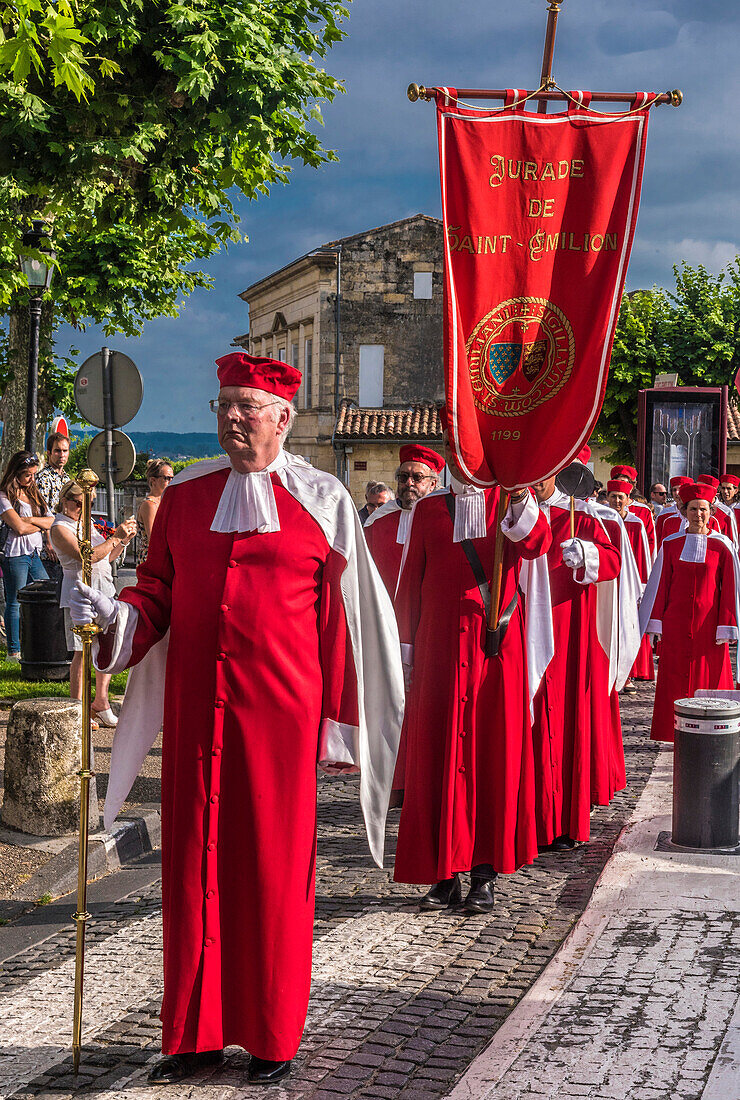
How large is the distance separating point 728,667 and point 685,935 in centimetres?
493

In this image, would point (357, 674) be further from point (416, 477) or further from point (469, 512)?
point (416, 477)

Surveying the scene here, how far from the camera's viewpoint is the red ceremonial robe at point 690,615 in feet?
31.7

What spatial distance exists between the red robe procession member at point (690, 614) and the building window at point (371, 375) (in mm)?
38404

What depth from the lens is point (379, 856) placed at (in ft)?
13.9

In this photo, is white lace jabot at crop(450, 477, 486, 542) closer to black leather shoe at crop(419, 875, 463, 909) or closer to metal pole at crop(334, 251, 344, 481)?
black leather shoe at crop(419, 875, 463, 909)

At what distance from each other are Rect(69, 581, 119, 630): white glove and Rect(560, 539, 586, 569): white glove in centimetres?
351

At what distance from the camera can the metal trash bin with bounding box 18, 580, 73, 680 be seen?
11.3 metres

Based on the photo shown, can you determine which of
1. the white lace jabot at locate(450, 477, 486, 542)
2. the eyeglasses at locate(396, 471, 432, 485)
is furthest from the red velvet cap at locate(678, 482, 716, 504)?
the white lace jabot at locate(450, 477, 486, 542)

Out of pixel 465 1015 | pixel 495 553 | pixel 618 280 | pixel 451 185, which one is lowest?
pixel 465 1015

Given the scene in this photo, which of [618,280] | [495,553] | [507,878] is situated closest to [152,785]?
[507,878]

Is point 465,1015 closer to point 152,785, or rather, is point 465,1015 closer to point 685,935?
point 685,935

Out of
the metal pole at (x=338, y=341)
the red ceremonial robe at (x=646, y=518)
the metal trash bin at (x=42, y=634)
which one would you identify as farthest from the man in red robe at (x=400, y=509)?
the metal pole at (x=338, y=341)

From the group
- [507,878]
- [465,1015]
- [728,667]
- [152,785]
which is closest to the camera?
[465,1015]

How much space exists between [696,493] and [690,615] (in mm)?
974
